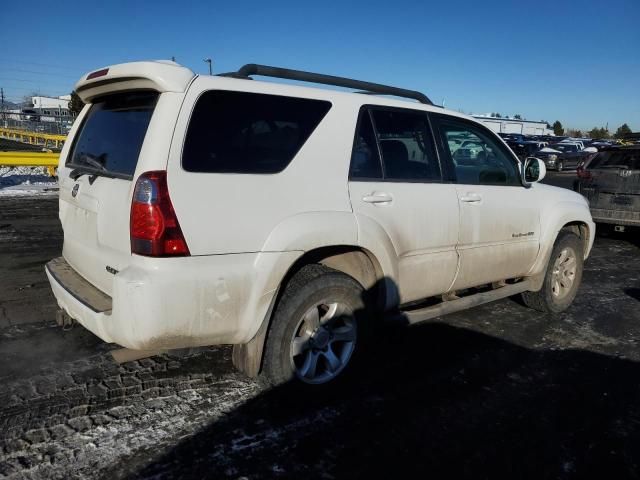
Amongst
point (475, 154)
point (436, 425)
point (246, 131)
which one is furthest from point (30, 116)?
point (436, 425)

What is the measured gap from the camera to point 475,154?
4.30 metres

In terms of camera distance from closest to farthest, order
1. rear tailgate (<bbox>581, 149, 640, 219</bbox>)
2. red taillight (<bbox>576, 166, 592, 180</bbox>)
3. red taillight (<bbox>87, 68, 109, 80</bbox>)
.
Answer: red taillight (<bbox>87, 68, 109, 80</bbox>) → rear tailgate (<bbox>581, 149, 640, 219</bbox>) → red taillight (<bbox>576, 166, 592, 180</bbox>)

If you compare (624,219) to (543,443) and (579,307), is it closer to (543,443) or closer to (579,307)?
(579,307)

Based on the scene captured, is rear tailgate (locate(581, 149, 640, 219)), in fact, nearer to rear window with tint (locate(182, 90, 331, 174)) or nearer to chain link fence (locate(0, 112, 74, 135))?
rear window with tint (locate(182, 90, 331, 174))

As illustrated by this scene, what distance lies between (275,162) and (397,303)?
1.37 metres

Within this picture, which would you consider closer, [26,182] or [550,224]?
[550,224]

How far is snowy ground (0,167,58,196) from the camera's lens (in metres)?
12.7

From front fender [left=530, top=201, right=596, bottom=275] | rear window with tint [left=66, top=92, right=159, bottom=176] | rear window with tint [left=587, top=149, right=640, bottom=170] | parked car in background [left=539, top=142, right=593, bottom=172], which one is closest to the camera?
rear window with tint [left=66, top=92, right=159, bottom=176]

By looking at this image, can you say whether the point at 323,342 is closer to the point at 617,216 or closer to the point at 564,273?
the point at 564,273

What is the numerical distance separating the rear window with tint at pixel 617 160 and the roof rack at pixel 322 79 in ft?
20.9

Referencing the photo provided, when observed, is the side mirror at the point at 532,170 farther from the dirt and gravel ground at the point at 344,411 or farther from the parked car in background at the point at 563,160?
the parked car in background at the point at 563,160

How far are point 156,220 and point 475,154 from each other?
112 inches

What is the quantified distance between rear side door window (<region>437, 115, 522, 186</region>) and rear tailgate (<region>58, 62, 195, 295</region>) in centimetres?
220

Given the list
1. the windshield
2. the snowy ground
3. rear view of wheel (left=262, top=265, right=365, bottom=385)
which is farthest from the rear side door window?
the snowy ground
